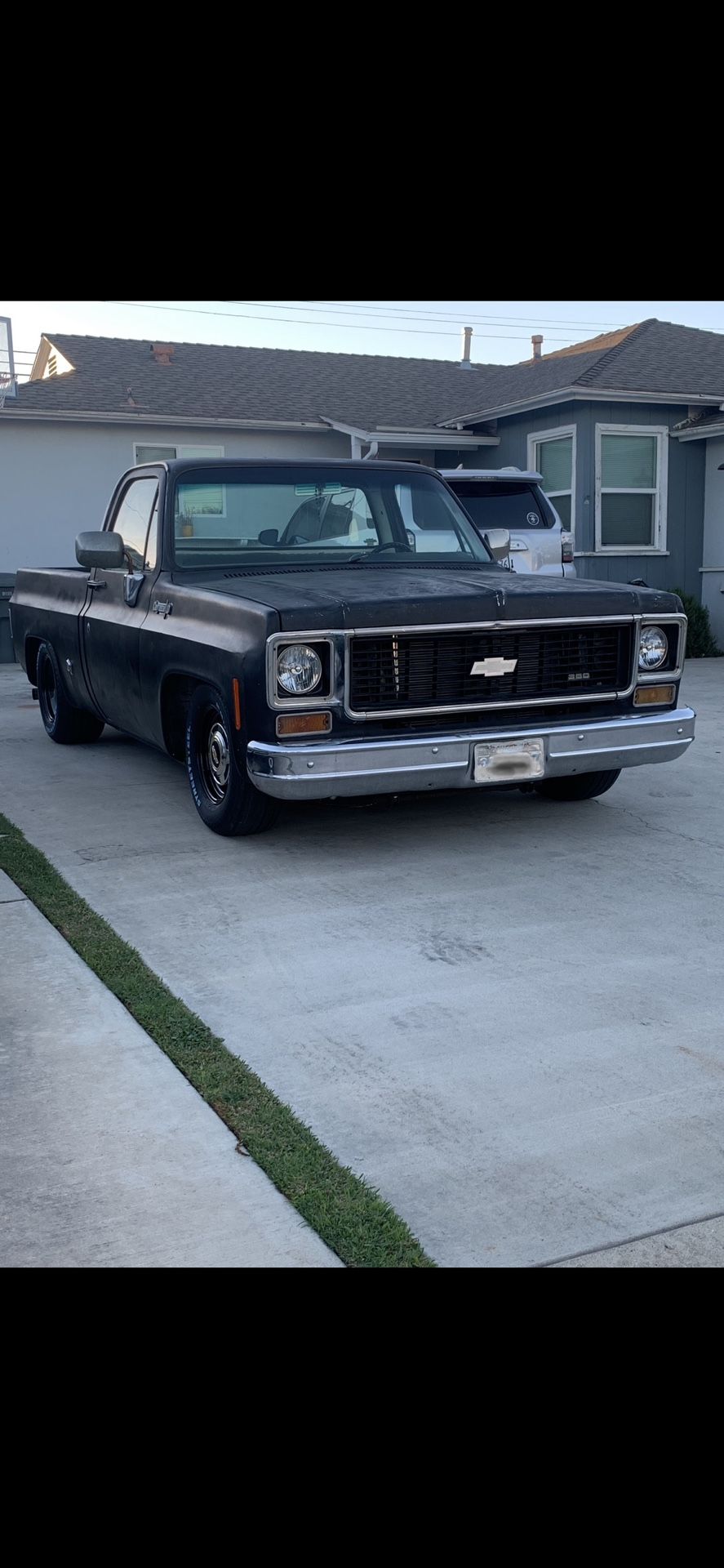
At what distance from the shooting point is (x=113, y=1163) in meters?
3.06

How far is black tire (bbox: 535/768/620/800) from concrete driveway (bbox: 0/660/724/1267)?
100 millimetres

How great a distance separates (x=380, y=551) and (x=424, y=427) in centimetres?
1252

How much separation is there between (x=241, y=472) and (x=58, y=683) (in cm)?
239

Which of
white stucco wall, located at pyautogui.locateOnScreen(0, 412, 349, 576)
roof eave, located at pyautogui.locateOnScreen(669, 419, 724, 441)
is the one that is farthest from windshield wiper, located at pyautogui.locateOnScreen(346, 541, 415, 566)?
white stucco wall, located at pyautogui.locateOnScreen(0, 412, 349, 576)

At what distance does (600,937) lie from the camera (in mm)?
4625

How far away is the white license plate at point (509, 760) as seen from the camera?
18.3 ft

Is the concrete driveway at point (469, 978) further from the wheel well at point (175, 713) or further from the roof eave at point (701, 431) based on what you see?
the roof eave at point (701, 431)

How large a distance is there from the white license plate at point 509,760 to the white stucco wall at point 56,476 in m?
12.5

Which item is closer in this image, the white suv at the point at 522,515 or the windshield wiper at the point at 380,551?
the windshield wiper at the point at 380,551

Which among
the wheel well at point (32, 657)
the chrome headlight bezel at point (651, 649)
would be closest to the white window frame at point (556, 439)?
the wheel well at point (32, 657)

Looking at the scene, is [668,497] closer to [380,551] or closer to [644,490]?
[644,490]
